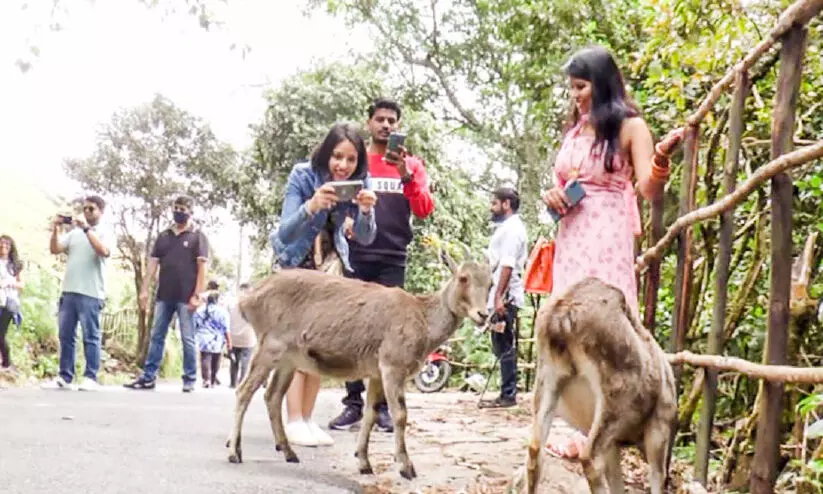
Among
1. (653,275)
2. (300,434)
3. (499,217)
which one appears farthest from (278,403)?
(499,217)

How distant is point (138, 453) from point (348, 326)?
119 centimetres

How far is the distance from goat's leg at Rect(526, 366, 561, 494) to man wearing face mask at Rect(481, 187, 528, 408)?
5.14m

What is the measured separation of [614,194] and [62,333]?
21.1 feet

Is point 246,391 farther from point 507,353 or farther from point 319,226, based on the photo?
point 507,353

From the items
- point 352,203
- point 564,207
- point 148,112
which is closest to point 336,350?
point 352,203

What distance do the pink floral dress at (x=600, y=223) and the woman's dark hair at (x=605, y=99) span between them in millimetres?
40

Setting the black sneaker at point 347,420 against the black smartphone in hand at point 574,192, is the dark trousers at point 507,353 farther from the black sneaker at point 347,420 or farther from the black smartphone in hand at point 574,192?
the black smartphone in hand at point 574,192

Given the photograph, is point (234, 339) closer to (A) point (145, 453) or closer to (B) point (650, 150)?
(A) point (145, 453)

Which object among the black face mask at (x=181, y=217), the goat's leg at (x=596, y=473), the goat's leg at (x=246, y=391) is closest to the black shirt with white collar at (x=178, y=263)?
the black face mask at (x=181, y=217)

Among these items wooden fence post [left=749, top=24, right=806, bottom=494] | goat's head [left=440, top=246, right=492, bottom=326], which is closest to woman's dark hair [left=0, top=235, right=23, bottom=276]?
goat's head [left=440, top=246, right=492, bottom=326]

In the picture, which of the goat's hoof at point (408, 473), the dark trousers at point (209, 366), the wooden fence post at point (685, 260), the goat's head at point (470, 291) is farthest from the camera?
the dark trousers at point (209, 366)

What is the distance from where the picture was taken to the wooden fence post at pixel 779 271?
2.97 metres

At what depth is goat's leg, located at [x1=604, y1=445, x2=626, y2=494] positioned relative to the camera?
3.20 m

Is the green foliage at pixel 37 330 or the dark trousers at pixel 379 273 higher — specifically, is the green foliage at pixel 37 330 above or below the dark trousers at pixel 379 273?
below
